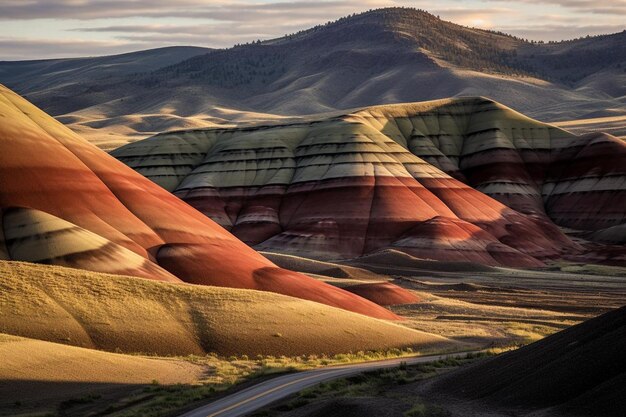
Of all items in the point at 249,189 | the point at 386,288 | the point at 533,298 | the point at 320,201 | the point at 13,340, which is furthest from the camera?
the point at 249,189

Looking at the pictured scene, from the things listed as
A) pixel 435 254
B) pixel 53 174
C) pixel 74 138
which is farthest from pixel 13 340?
pixel 435 254

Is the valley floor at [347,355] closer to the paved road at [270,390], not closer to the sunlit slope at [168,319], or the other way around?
the paved road at [270,390]

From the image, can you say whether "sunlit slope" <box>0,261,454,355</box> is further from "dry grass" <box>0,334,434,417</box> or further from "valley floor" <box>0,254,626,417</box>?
"dry grass" <box>0,334,434,417</box>

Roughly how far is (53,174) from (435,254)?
61.5 m

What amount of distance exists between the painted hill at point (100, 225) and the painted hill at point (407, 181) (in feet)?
155

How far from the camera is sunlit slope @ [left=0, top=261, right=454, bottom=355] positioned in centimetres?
5550

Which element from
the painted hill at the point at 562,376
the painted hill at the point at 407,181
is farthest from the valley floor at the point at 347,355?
the painted hill at the point at 407,181

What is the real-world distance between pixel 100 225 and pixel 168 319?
22.9 meters

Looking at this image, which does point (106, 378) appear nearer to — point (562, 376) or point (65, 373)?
point (65, 373)

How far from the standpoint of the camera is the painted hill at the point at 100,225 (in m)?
72.8

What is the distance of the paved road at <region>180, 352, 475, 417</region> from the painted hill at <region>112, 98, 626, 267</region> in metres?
83.3

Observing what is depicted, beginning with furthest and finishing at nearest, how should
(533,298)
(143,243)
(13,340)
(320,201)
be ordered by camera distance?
(320,201) < (533,298) < (143,243) < (13,340)

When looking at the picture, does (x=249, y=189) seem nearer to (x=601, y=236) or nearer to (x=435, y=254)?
(x=435, y=254)

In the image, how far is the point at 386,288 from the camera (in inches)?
3703
